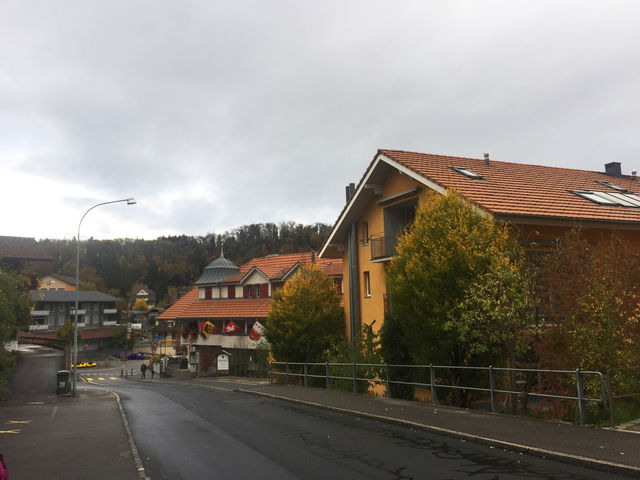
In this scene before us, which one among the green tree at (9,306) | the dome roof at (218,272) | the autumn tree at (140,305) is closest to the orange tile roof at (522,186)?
the green tree at (9,306)

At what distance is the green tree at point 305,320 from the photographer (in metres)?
24.9

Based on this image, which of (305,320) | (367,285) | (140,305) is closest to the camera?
(367,285)

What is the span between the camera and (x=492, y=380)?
12242 mm

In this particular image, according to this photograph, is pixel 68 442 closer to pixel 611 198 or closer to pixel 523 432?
pixel 523 432

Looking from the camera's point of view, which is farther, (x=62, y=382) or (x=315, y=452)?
(x=62, y=382)

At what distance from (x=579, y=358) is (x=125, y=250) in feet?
564

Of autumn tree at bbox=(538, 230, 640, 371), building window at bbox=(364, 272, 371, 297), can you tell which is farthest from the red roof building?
autumn tree at bbox=(538, 230, 640, 371)

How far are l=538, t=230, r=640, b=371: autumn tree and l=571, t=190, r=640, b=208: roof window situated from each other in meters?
7.74

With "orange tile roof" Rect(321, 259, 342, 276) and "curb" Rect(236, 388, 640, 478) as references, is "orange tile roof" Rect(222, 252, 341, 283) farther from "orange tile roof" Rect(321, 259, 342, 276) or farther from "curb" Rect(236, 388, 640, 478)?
"curb" Rect(236, 388, 640, 478)

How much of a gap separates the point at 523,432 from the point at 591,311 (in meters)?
2.81

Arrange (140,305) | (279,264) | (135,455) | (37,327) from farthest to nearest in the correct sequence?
(140,305)
(37,327)
(279,264)
(135,455)

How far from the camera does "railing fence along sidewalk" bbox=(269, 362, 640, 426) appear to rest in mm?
10242

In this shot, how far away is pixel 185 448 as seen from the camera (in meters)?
11.1

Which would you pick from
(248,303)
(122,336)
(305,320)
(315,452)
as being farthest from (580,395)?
(122,336)
